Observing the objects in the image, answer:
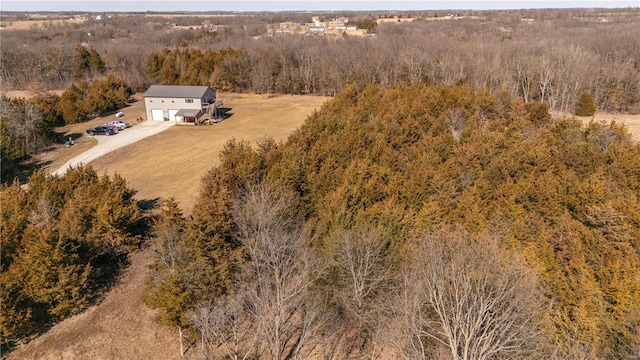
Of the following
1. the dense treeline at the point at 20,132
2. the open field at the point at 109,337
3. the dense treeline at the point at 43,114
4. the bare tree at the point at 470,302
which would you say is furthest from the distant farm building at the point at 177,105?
the bare tree at the point at 470,302

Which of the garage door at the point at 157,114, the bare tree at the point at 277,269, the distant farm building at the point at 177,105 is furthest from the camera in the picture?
the garage door at the point at 157,114

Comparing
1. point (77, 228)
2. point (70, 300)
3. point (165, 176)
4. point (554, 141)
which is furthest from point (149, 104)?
point (554, 141)

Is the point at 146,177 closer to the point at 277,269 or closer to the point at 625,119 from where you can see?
the point at 277,269

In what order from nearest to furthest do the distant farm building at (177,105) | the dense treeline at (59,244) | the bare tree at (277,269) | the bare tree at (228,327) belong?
the bare tree at (228,327) → the bare tree at (277,269) → the dense treeline at (59,244) → the distant farm building at (177,105)

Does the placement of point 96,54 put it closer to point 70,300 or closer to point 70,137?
point 70,137

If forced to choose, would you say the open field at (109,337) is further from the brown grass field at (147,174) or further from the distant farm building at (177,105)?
the distant farm building at (177,105)

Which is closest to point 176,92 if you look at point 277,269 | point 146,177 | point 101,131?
point 101,131
